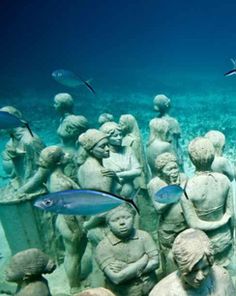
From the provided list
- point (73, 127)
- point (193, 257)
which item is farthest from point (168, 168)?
point (73, 127)

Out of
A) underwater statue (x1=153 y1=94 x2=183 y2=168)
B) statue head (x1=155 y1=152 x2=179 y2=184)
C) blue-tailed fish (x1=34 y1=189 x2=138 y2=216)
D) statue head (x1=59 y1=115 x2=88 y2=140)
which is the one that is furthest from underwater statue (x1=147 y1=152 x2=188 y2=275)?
statue head (x1=59 y1=115 x2=88 y2=140)

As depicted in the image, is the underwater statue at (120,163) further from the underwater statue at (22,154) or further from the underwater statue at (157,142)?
the underwater statue at (22,154)

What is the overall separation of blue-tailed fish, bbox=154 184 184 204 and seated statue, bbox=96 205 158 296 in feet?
1.17

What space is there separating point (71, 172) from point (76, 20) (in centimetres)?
3122

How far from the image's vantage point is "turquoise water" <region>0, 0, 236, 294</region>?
979 inches

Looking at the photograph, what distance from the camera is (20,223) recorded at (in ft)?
18.7

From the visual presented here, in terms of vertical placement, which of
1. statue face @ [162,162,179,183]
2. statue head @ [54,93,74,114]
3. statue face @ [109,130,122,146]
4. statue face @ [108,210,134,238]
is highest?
statue head @ [54,93,74,114]

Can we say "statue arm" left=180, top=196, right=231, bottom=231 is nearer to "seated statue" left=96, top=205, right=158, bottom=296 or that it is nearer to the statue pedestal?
"seated statue" left=96, top=205, right=158, bottom=296

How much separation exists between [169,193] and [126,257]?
79cm

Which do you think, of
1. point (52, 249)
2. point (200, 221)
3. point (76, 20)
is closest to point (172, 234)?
point (200, 221)

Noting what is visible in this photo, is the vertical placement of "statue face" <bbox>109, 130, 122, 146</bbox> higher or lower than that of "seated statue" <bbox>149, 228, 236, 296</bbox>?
higher

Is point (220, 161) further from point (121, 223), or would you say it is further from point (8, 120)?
point (8, 120)

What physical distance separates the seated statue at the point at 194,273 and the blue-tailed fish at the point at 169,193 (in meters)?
0.89

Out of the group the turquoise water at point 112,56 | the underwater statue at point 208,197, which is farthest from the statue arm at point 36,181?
the turquoise water at point 112,56
